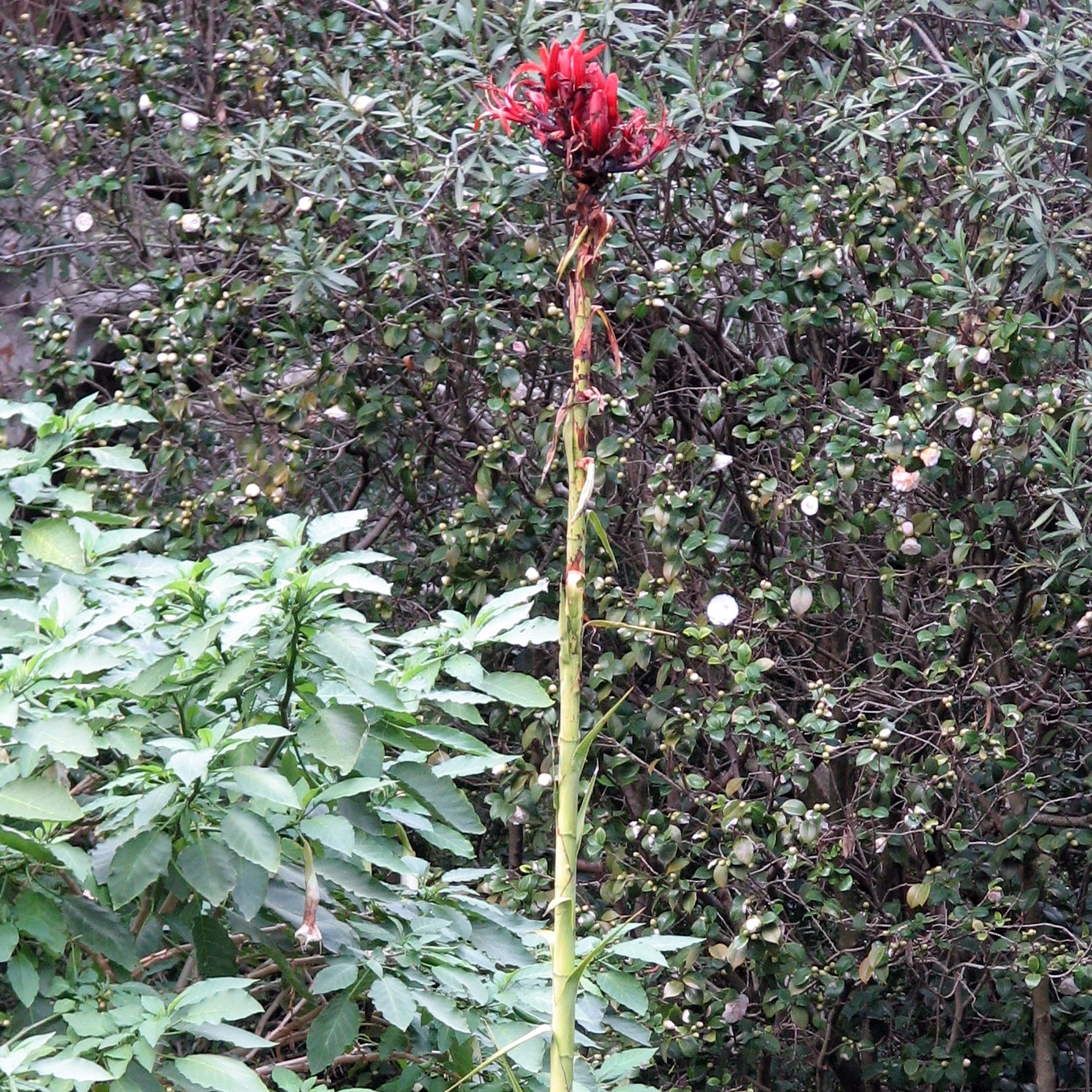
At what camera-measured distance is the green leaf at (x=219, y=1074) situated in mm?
1613

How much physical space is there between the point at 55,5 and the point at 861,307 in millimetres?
3188

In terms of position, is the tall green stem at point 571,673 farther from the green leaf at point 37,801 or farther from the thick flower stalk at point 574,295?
the green leaf at point 37,801

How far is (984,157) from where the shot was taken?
3475 mm

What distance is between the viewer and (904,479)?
3.24m

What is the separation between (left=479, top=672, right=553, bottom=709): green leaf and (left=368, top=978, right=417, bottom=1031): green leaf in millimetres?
406

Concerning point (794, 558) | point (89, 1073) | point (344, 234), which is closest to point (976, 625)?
point (794, 558)

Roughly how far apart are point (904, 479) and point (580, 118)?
227 cm

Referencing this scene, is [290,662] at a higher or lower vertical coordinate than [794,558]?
higher

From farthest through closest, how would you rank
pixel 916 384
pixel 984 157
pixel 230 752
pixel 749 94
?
pixel 749 94 → pixel 984 157 → pixel 916 384 → pixel 230 752

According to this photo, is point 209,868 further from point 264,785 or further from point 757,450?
point 757,450

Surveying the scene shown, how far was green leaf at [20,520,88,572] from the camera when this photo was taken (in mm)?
2123

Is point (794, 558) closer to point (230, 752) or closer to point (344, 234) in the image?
point (344, 234)

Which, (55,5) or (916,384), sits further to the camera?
(55,5)

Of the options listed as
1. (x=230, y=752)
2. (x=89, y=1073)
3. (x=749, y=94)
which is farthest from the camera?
(x=749, y=94)
